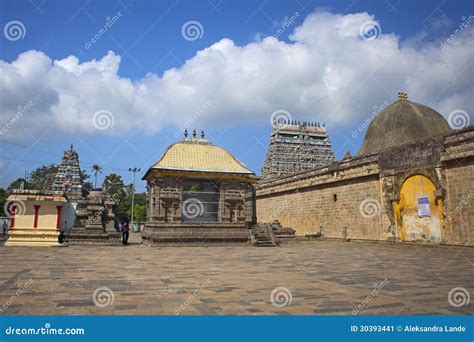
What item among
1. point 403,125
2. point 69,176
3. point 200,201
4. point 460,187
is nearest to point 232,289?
point 460,187

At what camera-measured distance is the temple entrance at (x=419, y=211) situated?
1501 cm

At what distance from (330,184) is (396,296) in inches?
664

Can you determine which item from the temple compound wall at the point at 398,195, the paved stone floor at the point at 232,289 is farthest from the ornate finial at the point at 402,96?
the paved stone floor at the point at 232,289

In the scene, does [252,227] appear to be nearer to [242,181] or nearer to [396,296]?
[242,181]

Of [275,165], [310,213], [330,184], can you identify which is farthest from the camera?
[275,165]

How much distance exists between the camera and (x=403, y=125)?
25594 millimetres

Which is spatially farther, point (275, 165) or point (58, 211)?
point (275, 165)

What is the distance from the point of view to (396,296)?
5.37 metres

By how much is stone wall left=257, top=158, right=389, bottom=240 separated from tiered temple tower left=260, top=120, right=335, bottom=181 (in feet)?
35.6

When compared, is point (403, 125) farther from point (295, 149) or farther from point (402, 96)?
point (295, 149)

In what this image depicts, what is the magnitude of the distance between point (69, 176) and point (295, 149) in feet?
77.7

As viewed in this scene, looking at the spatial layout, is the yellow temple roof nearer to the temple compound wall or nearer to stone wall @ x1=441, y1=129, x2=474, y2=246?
the temple compound wall

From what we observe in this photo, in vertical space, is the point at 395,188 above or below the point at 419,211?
above

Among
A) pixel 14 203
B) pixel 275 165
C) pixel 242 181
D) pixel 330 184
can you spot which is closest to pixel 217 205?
pixel 242 181
